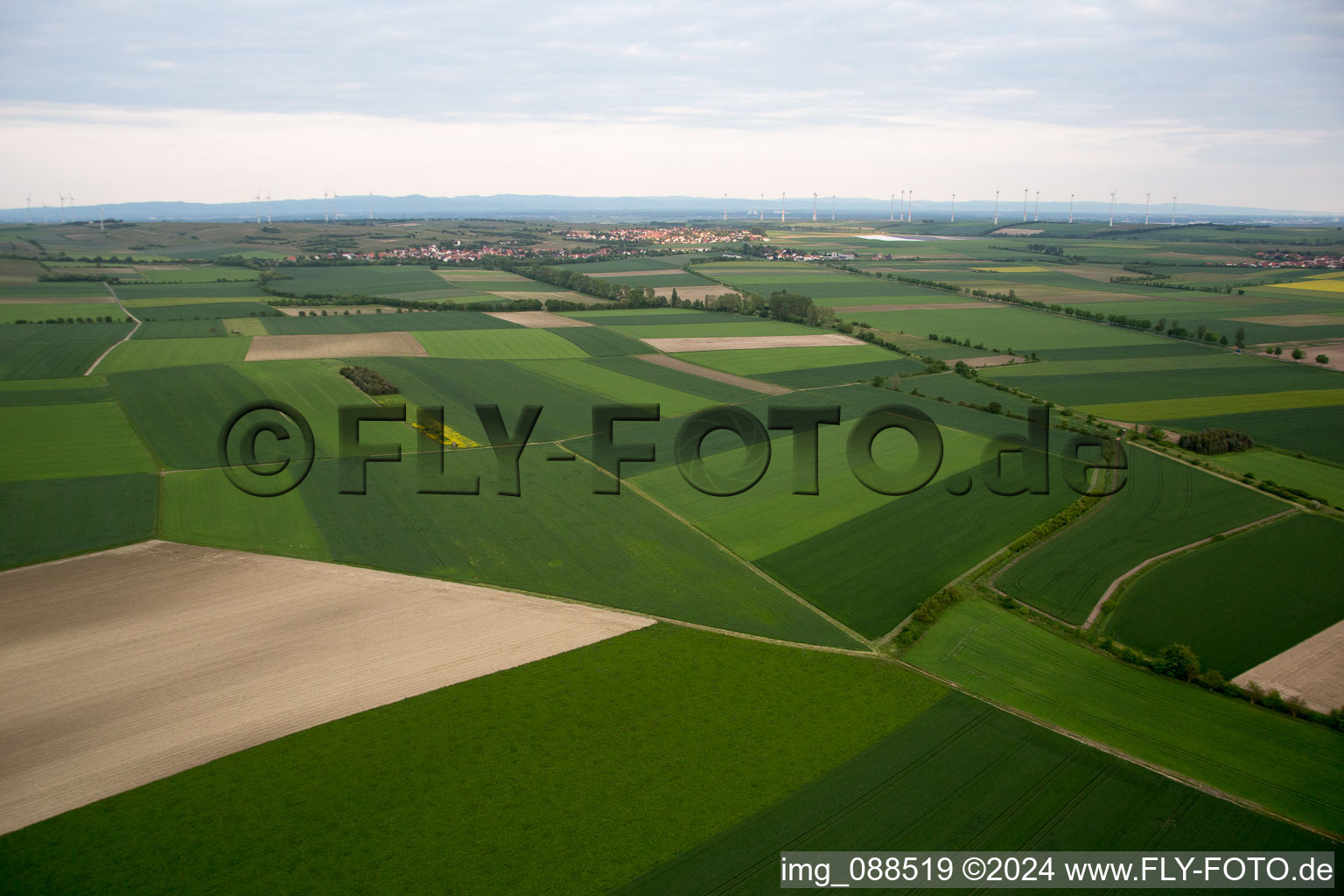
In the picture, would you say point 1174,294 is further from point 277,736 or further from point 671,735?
point 277,736

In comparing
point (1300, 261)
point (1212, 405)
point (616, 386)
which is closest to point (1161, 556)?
point (1212, 405)

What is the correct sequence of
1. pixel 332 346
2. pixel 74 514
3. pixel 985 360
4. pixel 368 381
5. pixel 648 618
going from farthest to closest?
pixel 332 346 → pixel 985 360 → pixel 368 381 → pixel 74 514 → pixel 648 618

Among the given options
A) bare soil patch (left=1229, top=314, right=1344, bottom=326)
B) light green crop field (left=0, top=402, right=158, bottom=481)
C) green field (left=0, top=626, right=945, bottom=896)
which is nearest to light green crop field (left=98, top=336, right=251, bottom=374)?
light green crop field (left=0, top=402, right=158, bottom=481)

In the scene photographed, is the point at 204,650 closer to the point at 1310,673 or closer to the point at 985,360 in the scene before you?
the point at 1310,673

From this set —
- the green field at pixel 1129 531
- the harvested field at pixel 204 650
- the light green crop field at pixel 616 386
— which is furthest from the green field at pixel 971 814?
the light green crop field at pixel 616 386

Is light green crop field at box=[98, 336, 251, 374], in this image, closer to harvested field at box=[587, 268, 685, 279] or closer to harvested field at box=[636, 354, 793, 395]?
harvested field at box=[636, 354, 793, 395]

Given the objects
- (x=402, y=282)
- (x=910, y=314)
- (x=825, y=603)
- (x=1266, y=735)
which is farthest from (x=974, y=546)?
(x=402, y=282)
